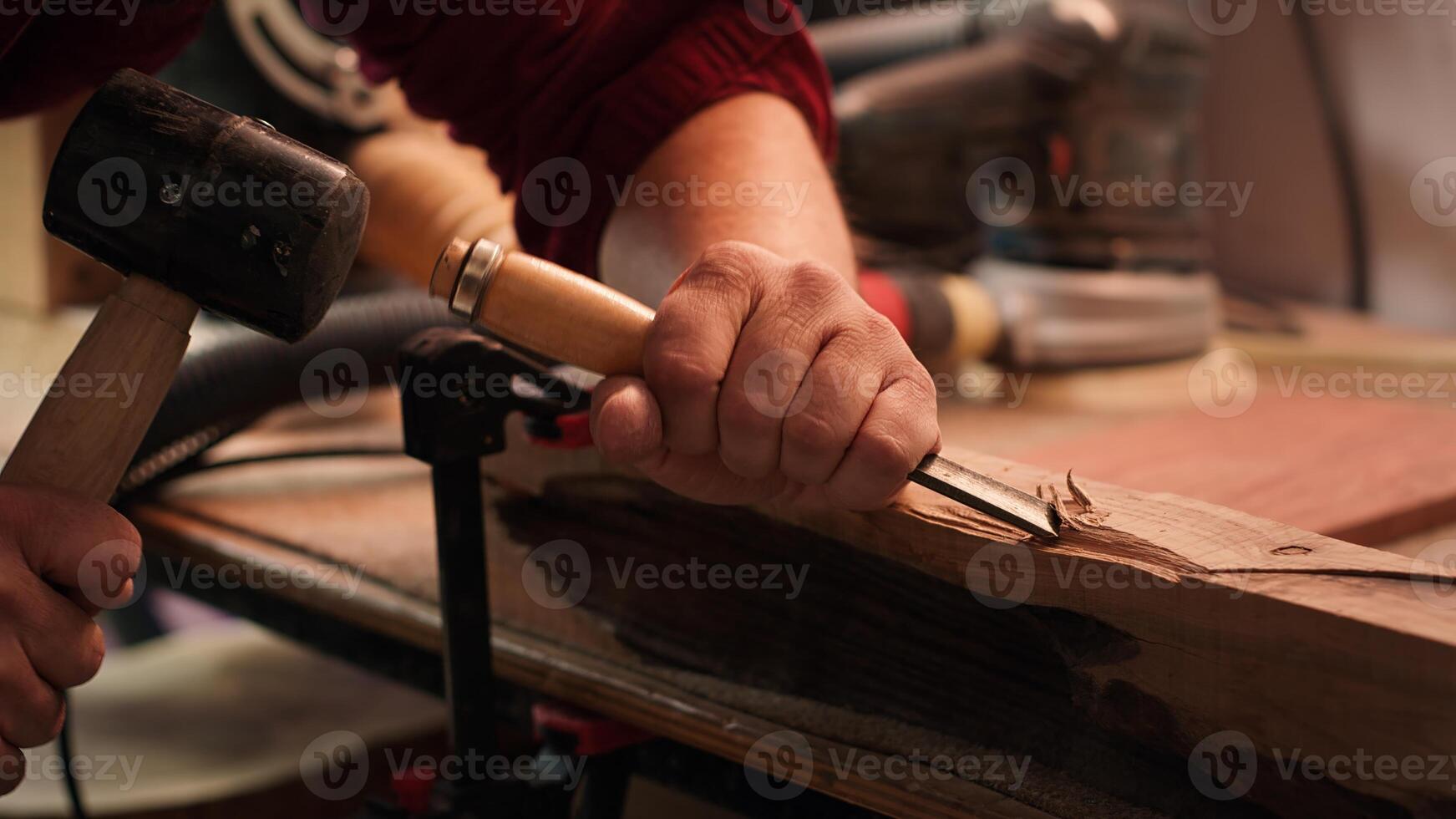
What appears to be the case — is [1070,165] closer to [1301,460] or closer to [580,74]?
[1301,460]

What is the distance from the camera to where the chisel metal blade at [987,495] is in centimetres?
50

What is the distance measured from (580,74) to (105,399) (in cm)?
36

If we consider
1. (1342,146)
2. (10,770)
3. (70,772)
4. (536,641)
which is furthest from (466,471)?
(1342,146)

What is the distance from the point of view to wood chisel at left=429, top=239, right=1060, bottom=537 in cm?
50

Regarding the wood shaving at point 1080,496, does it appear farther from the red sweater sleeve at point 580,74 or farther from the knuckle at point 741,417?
the red sweater sleeve at point 580,74

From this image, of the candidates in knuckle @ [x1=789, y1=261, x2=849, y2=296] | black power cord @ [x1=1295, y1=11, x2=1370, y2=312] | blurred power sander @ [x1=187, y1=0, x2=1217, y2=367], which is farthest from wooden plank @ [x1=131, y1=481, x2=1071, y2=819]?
black power cord @ [x1=1295, y1=11, x2=1370, y2=312]

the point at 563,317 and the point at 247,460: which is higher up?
the point at 563,317

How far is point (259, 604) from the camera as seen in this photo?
0.90 metres

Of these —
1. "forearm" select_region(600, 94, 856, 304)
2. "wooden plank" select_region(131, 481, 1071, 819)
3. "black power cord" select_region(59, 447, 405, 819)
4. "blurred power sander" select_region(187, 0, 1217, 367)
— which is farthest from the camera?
"blurred power sander" select_region(187, 0, 1217, 367)

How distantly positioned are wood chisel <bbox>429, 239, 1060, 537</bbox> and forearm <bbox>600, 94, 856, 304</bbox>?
169 mm

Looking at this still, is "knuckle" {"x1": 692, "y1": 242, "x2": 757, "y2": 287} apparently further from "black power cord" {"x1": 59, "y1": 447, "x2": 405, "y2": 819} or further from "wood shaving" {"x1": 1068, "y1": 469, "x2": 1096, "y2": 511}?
"black power cord" {"x1": 59, "y1": 447, "x2": 405, "y2": 819}

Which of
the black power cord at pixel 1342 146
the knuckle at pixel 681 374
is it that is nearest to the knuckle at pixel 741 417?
the knuckle at pixel 681 374

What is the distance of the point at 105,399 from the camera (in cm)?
51

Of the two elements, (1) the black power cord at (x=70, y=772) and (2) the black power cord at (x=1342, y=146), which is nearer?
(1) the black power cord at (x=70, y=772)
